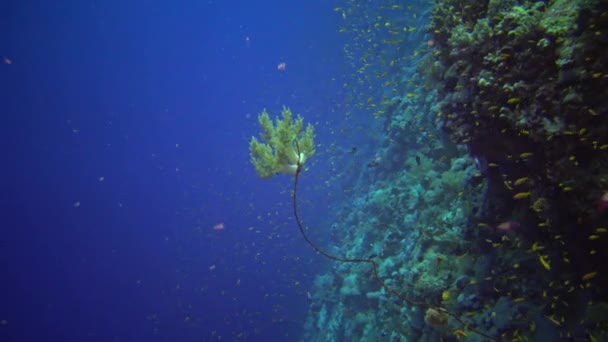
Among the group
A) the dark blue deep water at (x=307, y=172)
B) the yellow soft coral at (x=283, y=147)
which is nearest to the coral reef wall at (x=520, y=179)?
the dark blue deep water at (x=307, y=172)

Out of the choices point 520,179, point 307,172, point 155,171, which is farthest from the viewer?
point 155,171

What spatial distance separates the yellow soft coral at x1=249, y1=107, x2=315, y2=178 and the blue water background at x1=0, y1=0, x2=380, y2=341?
17.6 metres

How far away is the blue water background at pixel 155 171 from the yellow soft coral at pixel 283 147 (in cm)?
1763

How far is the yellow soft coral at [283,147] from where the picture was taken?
4.38m

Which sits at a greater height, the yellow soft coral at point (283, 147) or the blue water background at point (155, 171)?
the blue water background at point (155, 171)

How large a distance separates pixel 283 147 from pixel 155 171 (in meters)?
86.6

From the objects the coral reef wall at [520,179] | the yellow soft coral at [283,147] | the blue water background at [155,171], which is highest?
the blue water background at [155,171]

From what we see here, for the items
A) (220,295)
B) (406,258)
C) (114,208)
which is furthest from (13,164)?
(406,258)

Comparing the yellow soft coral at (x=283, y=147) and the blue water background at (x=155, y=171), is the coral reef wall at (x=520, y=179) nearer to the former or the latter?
the yellow soft coral at (x=283, y=147)

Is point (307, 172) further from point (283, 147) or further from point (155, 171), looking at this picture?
point (155, 171)

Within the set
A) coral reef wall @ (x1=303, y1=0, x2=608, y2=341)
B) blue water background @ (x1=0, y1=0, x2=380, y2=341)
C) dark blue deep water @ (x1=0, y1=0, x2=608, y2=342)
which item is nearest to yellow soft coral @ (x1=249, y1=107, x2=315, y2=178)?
dark blue deep water @ (x1=0, y1=0, x2=608, y2=342)

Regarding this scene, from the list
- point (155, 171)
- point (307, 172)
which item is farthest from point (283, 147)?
point (155, 171)

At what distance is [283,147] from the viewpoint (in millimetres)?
4383

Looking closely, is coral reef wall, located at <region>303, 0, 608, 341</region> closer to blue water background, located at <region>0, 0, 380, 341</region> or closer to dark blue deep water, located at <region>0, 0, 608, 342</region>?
dark blue deep water, located at <region>0, 0, 608, 342</region>
